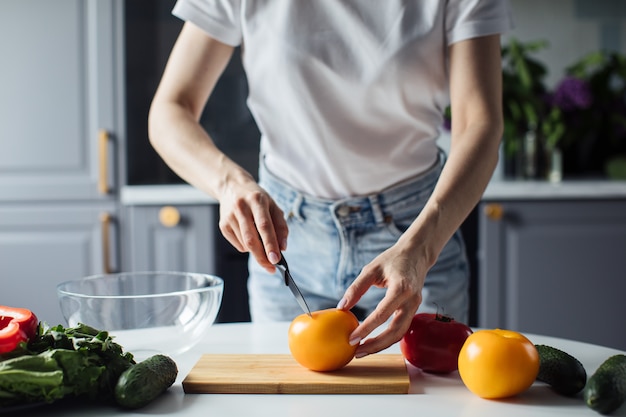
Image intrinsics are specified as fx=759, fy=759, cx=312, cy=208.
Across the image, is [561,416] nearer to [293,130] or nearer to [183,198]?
[293,130]

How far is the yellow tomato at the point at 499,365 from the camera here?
77 cm

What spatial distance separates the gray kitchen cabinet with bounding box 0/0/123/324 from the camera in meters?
2.44

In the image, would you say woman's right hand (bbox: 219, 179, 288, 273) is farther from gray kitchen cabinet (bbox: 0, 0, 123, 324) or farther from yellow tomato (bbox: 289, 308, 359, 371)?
gray kitchen cabinet (bbox: 0, 0, 123, 324)

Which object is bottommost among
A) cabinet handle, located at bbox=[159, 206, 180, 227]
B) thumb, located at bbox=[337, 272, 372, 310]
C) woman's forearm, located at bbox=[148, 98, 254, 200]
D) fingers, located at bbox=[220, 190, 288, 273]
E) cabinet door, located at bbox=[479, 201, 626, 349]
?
cabinet door, located at bbox=[479, 201, 626, 349]

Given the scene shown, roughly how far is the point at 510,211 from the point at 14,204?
158 cm

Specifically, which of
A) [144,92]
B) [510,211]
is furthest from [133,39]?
[510,211]

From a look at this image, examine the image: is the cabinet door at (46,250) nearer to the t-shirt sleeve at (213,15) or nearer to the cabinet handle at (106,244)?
the cabinet handle at (106,244)

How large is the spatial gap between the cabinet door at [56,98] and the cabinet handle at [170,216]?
0.88ft

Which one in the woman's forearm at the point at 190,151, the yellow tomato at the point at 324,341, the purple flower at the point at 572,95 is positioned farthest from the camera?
the purple flower at the point at 572,95

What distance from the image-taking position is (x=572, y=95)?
260cm

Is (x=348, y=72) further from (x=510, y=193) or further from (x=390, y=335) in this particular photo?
(x=510, y=193)

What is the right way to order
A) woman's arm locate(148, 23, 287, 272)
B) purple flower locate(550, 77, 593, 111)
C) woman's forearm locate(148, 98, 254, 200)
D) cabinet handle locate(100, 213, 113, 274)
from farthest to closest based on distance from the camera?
1. purple flower locate(550, 77, 593, 111)
2. cabinet handle locate(100, 213, 113, 274)
3. woman's forearm locate(148, 98, 254, 200)
4. woman's arm locate(148, 23, 287, 272)

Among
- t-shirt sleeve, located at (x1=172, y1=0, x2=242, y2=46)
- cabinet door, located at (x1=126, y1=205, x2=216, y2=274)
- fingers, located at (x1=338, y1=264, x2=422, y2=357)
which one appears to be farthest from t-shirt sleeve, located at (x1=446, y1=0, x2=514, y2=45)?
cabinet door, located at (x1=126, y1=205, x2=216, y2=274)

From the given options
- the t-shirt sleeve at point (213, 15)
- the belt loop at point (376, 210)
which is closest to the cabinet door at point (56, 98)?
the t-shirt sleeve at point (213, 15)
